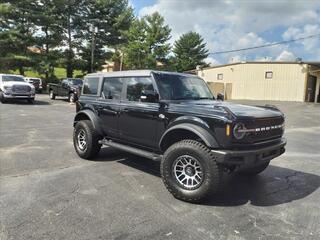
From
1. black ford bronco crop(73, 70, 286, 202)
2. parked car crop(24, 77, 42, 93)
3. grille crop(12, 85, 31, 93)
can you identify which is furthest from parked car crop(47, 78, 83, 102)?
black ford bronco crop(73, 70, 286, 202)

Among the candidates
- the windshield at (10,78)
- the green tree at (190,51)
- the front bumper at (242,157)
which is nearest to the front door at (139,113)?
the front bumper at (242,157)

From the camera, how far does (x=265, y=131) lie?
16.1ft

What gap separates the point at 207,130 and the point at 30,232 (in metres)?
2.61

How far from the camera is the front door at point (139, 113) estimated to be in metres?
5.52

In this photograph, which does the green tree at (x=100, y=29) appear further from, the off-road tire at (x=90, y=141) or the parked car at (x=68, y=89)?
the off-road tire at (x=90, y=141)

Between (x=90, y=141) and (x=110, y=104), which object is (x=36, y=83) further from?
(x=110, y=104)

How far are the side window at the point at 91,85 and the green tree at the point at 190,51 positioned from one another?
157 feet

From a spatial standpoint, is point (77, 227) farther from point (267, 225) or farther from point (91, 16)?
point (91, 16)

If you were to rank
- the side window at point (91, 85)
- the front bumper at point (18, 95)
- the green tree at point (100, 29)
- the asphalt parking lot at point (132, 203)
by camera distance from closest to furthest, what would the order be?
the asphalt parking lot at point (132, 203) < the side window at point (91, 85) < the front bumper at point (18, 95) < the green tree at point (100, 29)

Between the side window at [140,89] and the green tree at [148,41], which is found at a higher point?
the green tree at [148,41]

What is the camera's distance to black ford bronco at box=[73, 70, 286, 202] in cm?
457

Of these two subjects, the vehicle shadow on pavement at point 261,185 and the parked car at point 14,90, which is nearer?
the vehicle shadow on pavement at point 261,185

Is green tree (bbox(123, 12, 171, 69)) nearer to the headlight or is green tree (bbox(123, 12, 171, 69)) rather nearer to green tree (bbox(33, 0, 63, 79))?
green tree (bbox(33, 0, 63, 79))

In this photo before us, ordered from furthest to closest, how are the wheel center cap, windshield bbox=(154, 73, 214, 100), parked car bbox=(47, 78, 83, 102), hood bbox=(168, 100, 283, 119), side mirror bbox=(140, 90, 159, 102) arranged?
parked car bbox=(47, 78, 83, 102)
windshield bbox=(154, 73, 214, 100)
side mirror bbox=(140, 90, 159, 102)
the wheel center cap
hood bbox=(168, 100, 283, 119)
